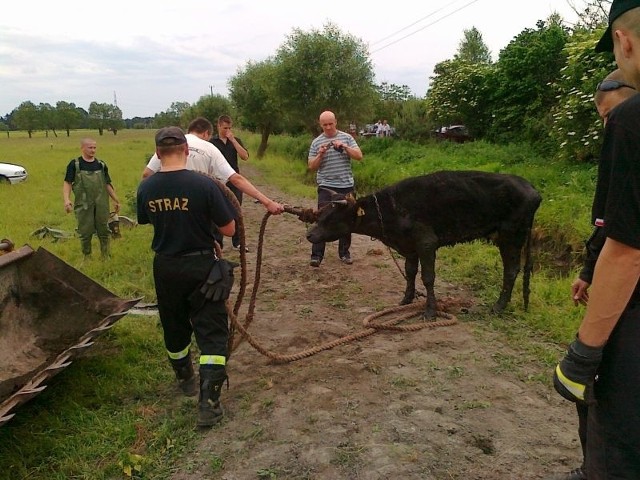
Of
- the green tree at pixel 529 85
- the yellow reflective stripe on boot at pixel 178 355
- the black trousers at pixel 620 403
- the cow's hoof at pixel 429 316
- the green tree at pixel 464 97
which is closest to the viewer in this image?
the black trousers at pixel 620 403

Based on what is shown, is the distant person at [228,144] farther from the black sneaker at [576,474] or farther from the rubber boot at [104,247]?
the black sneaker at [576,474]

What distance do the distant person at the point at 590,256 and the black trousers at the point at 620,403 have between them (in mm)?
839

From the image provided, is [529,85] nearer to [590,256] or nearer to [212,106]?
[590,256]

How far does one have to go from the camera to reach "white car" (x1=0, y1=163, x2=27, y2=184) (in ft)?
63.6

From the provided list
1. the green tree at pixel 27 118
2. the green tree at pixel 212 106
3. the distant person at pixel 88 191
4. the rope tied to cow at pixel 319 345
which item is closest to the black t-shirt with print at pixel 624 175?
the rope tied to cow at pixel 319 345

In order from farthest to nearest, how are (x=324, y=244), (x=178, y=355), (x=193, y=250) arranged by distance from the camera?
(x=324, y=244) < (x=178, y=355) < (x=193, y=250)

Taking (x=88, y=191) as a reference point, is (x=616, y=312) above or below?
above

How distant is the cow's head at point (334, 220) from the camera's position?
593cm

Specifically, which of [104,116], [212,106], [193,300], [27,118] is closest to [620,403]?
[193,300]

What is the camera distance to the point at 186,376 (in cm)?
420

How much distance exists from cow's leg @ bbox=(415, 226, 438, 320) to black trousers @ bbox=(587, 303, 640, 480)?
379 centimetres

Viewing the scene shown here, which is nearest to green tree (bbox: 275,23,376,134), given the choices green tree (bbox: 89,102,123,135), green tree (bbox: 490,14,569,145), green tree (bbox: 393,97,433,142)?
green tree (bbox: 393,97,433,142)

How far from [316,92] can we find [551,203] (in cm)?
1564

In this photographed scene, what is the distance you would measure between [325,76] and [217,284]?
20236 millimetres
